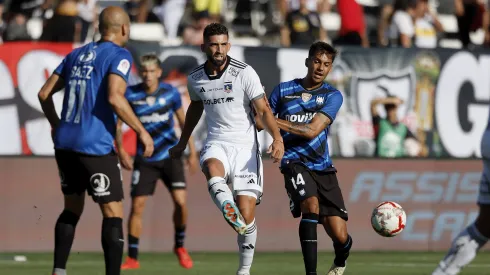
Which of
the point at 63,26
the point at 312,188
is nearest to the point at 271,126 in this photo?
the point at 312,188

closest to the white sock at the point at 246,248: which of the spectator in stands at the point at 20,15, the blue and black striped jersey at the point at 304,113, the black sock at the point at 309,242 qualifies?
the black sock at the point at 309,242

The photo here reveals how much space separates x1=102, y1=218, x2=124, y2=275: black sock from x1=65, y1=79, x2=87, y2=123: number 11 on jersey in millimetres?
945

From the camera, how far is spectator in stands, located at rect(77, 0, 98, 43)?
18.0 metres

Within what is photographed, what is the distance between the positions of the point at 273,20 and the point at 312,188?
31.2ft

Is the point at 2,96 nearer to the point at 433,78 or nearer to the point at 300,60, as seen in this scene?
the point at 300,60

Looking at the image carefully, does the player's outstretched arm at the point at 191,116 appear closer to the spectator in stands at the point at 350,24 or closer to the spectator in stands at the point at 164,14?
the spectator in stands at the point at 350,24

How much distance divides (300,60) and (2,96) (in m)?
4.46

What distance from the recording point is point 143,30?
19719 millimetres

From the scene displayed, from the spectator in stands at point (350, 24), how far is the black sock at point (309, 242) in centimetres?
810

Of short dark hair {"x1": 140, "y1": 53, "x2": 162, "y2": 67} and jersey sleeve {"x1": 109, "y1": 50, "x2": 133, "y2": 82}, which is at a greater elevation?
short dark hair {"x1": 140, "y1": 53, "x2": 162, "y2": 67}

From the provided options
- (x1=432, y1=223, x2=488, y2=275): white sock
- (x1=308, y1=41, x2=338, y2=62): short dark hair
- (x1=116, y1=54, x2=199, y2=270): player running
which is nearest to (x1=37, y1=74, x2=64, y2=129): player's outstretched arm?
(x1=308, y1=41, x2=338, y2=62): short dark hair

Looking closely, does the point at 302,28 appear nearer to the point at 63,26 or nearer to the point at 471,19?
the point at 471,19

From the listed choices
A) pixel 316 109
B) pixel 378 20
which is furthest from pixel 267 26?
pixel 316 109

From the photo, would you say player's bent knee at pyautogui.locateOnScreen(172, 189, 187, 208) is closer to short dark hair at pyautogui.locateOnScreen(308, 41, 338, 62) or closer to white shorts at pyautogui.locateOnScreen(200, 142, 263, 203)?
white shorts at pyautogui.locateOnScreen(200, 142, 263, 203)
